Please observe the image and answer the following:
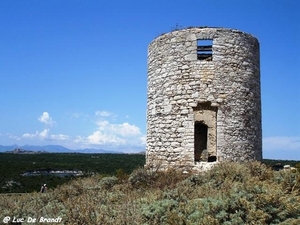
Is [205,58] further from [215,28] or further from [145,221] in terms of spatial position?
[145,221]

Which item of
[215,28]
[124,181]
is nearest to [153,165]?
[124,181]

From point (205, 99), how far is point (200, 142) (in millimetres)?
2021

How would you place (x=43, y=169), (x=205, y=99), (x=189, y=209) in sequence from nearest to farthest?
(x=189, y=209)
(x=205, y=99)
(x=43, y=169)

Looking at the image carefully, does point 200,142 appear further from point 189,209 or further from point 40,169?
point 40,169

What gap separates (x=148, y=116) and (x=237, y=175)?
4.09 m

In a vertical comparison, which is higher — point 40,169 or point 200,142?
point 200,142

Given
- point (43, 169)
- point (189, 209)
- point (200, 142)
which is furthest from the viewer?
point (43, 169)

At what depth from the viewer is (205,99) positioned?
1030cm

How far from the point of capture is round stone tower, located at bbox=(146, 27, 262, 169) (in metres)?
10.4

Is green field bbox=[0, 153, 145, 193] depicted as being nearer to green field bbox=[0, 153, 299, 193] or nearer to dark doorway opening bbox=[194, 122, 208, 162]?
green field bbox=[0, 153, 299, 193]

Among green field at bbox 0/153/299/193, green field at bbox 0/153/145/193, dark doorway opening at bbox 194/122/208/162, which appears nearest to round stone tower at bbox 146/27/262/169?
dark doorway opening at bbox 194/122/208/162

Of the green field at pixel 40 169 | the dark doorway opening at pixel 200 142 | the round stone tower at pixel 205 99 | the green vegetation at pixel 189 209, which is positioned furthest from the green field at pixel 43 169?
the green vegetation at pixel 189 209

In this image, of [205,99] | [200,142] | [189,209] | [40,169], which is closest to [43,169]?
[40,169]

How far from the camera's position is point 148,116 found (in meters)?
11.7
